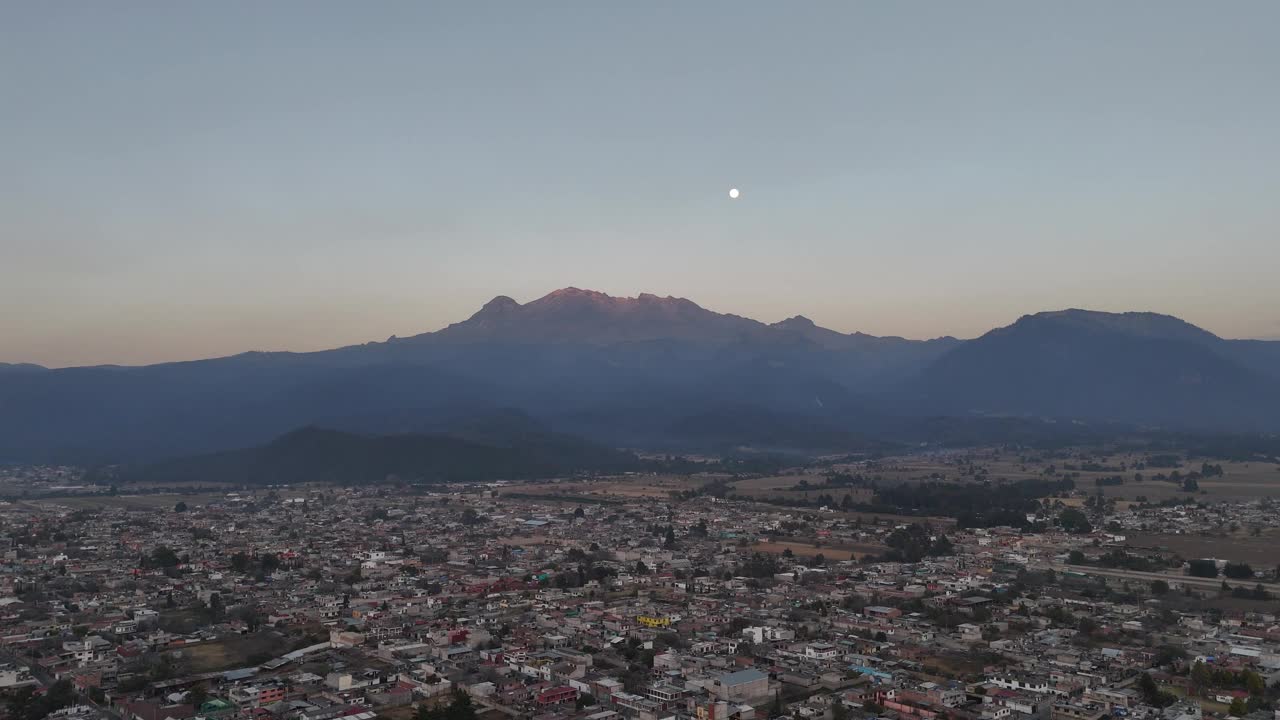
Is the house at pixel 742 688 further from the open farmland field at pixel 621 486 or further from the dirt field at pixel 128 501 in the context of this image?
the dirt field at pixel 128 501

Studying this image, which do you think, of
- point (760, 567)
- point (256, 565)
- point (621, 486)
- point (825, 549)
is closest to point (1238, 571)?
point (825, 549)

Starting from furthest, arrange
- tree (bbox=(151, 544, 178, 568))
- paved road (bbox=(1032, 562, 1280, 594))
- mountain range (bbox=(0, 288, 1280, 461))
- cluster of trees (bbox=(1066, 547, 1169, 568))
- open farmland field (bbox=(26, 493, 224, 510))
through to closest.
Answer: mountain range (bbox=(0, 288, 1280, 461)), open farmland field (bbox=(26, 493, 224, 510)), tree (bbox=(151, 544, 178, 568)), cluster of trees (bbox=(1066, 547, 1169, 568)), paved road (bbox=(1032, 562, 1280, 594))

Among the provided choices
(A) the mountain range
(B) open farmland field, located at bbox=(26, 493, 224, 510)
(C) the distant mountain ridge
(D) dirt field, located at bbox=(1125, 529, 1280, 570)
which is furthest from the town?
(A) the mountain range

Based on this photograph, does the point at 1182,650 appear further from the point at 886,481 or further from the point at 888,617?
the point at 886,481

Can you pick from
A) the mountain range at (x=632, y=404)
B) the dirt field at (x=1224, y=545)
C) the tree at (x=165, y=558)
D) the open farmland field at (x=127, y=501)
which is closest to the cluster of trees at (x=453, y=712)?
the tree at (x=165, y=558)

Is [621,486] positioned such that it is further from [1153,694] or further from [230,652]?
[1153,694]

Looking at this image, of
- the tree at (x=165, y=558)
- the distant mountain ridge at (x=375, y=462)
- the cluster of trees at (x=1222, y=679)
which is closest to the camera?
the cluster of trees at (x=1222, y=679)

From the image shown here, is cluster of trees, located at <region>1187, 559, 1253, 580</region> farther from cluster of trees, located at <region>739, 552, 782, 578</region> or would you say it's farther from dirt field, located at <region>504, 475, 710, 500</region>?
dirt field, located at <region>504, 475, 710, 500</region>

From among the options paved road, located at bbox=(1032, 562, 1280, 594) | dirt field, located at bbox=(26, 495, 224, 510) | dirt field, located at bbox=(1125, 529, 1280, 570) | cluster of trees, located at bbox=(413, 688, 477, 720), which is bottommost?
dirt field, located at bbox=(26, 495, 224, 510)

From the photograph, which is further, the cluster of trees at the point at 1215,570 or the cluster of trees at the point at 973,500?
the cluster of trees at the point at 973,500
